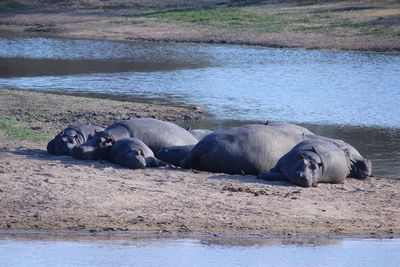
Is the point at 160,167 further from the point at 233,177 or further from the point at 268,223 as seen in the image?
the point at 268,223

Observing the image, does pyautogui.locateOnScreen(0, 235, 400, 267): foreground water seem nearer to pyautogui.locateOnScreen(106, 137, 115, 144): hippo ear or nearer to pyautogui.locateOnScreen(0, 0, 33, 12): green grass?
pyautogui.locateOnScreen(106, 137, 115, 144): hippo ear

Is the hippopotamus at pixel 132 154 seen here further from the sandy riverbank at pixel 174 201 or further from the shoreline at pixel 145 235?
the shoreline at pixel 145 235

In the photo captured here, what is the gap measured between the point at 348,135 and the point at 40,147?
5433mm

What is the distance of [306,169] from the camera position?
1166cm

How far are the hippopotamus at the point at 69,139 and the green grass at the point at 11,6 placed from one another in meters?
33.5

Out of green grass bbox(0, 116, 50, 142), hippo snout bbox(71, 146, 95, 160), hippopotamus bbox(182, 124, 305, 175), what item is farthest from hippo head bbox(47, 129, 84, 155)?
hippopotamus bbox(182, 124, 305, 175)

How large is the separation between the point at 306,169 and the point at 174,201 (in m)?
1.85

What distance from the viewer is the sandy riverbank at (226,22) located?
3269 centimetres

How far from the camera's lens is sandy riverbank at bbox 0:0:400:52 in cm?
3269

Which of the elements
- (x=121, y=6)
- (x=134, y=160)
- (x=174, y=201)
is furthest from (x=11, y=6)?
(x=174, y=201)

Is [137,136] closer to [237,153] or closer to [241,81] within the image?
[237,153]

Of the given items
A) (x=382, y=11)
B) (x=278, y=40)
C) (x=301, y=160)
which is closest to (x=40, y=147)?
(x=301, y=160)

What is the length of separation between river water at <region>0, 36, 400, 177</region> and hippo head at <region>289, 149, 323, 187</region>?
6.22 feet

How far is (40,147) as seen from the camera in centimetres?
1375
